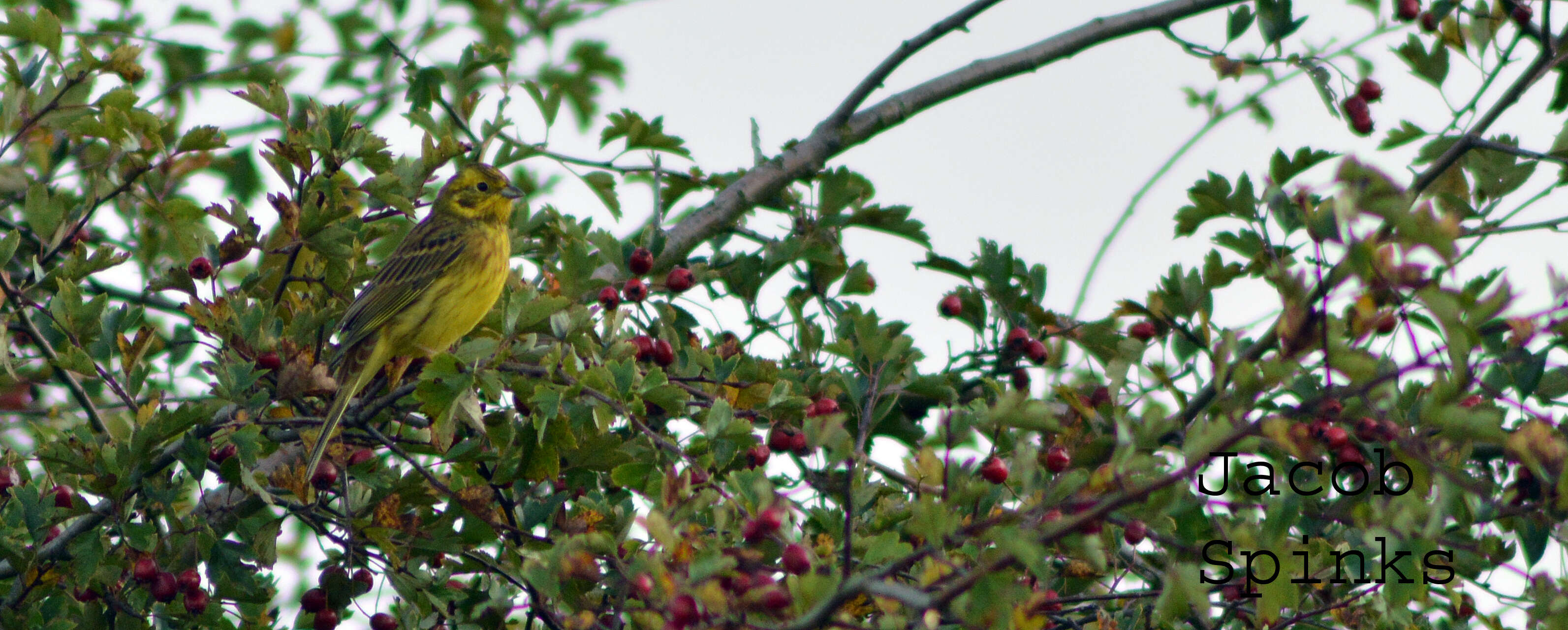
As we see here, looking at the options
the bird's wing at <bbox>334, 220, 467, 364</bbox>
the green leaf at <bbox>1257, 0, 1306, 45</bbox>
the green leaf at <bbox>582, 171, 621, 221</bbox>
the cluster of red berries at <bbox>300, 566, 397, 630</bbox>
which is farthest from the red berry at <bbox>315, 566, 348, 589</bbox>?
the green leaf at <bbox>1257, 0, 1306, 45</bbox>

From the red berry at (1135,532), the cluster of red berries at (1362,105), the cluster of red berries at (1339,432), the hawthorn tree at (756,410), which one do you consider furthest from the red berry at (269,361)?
the cluster of red berries at (1362,105)

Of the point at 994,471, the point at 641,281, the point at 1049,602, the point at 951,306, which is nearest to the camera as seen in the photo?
the point at 1049,602

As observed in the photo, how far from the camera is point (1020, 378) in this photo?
5199 millimetres

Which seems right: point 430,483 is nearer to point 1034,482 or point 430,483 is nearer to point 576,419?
point 576,419

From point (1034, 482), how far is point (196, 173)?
6.66 m

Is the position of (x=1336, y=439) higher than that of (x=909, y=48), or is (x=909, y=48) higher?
(x=909, y=48)

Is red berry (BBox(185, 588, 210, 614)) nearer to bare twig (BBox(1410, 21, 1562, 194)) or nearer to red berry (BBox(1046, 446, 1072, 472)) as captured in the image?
red berry (BBox(1046, 446, 1072, 472))

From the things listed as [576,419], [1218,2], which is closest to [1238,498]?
[576,419]

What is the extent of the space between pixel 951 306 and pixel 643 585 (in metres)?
2.77

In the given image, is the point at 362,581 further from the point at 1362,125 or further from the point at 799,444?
the point at 1362,125

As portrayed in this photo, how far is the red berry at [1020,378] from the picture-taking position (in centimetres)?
518

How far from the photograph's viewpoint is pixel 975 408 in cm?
383

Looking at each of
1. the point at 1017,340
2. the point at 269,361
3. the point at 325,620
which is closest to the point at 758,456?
the point at 1017,340

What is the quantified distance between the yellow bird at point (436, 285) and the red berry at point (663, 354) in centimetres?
80
